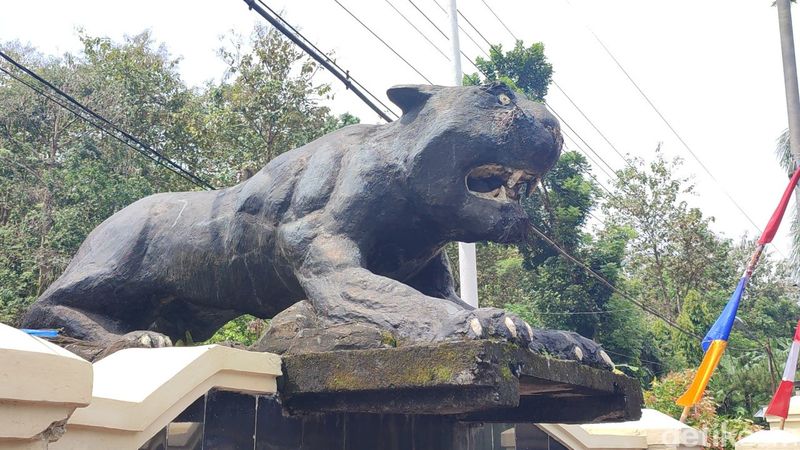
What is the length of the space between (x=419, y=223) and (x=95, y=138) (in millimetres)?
17119

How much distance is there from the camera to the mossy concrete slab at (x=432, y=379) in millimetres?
4387

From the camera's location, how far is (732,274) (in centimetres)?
3031

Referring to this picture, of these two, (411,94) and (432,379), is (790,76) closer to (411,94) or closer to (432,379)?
(411,94)

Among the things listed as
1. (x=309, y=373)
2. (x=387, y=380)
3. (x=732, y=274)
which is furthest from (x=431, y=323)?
(x=732, y=274)

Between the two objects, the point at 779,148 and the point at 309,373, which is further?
the point at 779,148

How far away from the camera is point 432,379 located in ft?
14.6

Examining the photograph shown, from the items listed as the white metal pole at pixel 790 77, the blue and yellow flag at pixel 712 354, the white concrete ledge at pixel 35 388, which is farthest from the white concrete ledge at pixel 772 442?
the white concrete ledge at pixel 35 388

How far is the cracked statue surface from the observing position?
5.10 meters

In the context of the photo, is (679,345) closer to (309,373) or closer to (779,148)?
(779,148)

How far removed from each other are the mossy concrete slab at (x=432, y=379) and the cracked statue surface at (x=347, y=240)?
121 millimetres

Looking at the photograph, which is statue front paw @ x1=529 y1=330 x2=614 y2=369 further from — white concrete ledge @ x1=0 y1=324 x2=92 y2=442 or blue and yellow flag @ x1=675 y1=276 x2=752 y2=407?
blue and yellow flag @ x1=675 y1=276 x2=752 y2=407

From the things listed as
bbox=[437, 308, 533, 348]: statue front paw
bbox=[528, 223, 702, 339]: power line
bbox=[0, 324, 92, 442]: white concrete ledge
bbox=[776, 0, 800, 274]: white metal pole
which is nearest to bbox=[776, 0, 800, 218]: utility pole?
bbox=[776, 0, 800, 274]: white metal pole

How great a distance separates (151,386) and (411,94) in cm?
251

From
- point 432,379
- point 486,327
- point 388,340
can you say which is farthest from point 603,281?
point 432,379
